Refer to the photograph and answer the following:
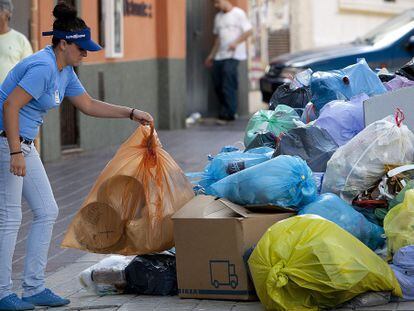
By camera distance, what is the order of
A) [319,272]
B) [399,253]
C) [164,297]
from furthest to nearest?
[164,297] → [399,253] → [319,272]

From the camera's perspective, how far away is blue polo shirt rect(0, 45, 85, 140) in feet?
20.0

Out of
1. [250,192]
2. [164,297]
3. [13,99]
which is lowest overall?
[164,297]

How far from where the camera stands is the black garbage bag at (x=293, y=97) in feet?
27.1

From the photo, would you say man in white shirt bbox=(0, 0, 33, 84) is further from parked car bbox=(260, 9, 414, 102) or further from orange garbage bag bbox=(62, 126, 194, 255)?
parked car bbox=(260, 9, 414, 102)

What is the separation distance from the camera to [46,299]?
630 cm

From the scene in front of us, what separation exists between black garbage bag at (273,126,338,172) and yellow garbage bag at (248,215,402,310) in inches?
43.6

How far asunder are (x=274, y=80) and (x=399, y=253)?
37.4ft

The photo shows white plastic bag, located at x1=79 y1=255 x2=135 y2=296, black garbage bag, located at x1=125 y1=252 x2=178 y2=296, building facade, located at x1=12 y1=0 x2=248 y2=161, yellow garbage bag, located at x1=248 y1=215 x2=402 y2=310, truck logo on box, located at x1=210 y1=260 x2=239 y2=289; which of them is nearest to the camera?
yellow garbage bag, located at x1=248 y1=215 x2=402 y2=310

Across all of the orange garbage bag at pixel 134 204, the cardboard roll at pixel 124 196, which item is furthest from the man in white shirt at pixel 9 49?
the cardboard roll at pixel 124 196

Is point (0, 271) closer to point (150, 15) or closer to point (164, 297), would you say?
point (164, 297)

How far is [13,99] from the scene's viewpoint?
6.05 metres

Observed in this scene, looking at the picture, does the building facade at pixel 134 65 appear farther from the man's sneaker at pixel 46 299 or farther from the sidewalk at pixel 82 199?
the man's sneaker at pixel 46 299

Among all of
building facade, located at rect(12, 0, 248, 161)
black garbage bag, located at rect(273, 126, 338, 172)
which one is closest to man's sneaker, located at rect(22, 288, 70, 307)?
black garbage bag, located at rect(273, 126, 338, 172)

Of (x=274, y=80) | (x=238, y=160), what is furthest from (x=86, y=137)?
(x=238, y=160)
